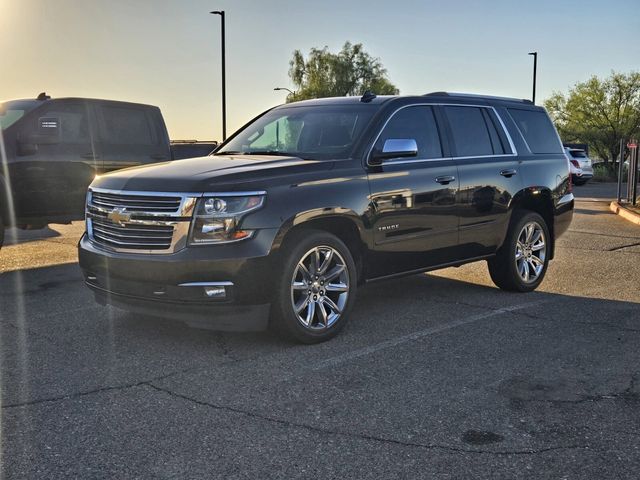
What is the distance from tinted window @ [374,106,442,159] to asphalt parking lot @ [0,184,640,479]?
1467 mm

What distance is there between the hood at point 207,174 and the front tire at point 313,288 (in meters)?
0.52

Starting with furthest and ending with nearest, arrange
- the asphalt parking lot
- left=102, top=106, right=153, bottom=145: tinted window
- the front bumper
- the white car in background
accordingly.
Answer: the white car in background → left=102, top=106, right=153, bottom=145: tinted window → the front bumper → the asphalt parking lot

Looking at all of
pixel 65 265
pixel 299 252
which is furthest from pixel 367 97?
pixel 65 265

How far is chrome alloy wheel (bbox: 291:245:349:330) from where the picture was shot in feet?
17.6

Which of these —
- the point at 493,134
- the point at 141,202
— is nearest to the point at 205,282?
the point at 141,202

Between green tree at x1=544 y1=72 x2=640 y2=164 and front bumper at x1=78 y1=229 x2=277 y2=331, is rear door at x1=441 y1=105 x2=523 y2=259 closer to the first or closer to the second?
front bumper at x1=78 y1=229 x2=277 y2=331

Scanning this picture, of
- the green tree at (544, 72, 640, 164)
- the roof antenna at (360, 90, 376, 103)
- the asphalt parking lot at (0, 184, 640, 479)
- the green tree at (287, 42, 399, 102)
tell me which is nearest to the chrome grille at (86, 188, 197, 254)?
the asphalt parking lot at (0, 184, 640, 479)

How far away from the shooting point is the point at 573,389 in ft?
14.5

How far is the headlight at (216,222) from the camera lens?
4.97 meters

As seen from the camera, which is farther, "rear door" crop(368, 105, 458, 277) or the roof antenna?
the roof antenna

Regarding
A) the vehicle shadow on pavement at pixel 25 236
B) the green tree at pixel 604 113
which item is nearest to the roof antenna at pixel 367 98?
the vehicle shadow on pavement at pixel 25 236

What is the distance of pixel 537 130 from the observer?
26.0 ft

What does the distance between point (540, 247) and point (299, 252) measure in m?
3.53

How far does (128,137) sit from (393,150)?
5.78 metres
